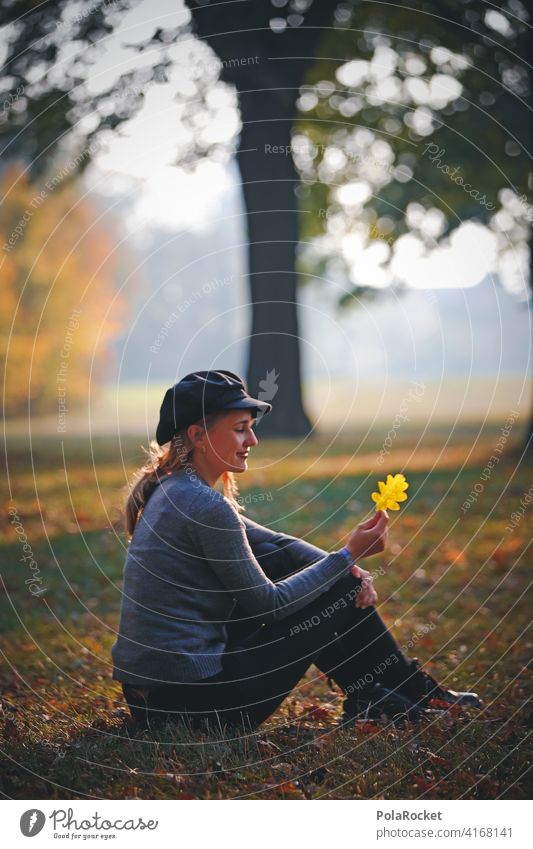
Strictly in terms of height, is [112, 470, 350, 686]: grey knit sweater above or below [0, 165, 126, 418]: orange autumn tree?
below

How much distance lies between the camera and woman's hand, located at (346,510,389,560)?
4.30m

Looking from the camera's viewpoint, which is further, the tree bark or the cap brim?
the tree bark

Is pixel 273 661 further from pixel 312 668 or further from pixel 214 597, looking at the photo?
pixel 312 668

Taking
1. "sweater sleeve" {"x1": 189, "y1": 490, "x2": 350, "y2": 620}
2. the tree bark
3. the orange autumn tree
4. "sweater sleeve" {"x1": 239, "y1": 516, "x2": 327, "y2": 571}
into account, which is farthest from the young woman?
the orange autumn tree

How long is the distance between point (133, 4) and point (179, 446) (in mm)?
7076

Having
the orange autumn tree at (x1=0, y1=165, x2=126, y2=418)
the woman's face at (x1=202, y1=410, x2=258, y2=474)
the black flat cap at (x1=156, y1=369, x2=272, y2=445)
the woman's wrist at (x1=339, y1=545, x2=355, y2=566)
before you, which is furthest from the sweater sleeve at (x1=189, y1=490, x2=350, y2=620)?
the orange autumn tree at (x1=0, y1=165, x2=126, y2=418)

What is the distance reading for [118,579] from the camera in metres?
8.61

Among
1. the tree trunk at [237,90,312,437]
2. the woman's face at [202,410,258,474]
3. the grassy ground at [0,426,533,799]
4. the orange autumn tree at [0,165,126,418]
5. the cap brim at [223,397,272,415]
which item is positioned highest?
the orange autumn tree at [0,165,126,418]

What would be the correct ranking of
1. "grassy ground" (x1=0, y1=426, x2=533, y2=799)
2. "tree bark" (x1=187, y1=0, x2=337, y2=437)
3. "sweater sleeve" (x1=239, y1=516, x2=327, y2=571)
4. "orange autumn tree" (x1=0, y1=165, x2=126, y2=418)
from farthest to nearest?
"orange autumn tree" (x1=0, y1=165, x2=126, y2=418), "tree bark" (x1=187, y1=0, x2=337, y2=437), "sweater sleeve" (x1=239, y1=516, x2=327, y2=571), "grassy ground" (x1=0, y1=426, x2=533, y2=799)

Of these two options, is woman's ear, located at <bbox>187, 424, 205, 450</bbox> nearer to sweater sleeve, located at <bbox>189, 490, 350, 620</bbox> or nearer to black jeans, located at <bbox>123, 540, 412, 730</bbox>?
sweater sleeve, located at <bbox>189, 490, 350, 620</bbox>

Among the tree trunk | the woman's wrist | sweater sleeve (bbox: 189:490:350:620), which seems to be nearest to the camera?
sweater sleeve (bbox: 189:490:350:620)

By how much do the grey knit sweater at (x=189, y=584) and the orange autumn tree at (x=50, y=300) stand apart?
85.2ft

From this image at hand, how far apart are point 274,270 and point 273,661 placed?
1127cm

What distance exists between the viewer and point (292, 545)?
15.6 ft
